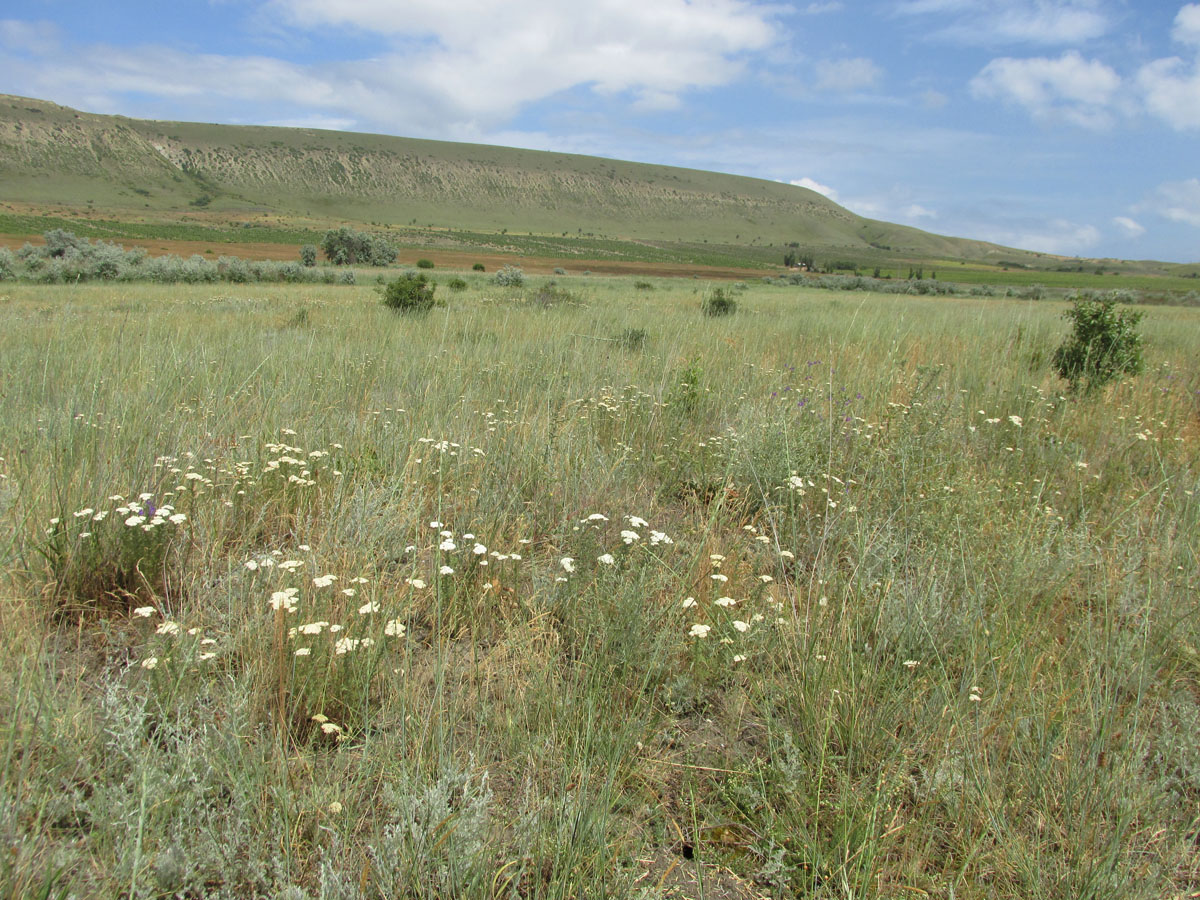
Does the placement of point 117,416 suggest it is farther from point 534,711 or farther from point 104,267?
point 104,267

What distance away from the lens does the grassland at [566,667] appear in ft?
4.66

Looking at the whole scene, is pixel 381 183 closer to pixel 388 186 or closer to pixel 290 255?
pixel 388 186

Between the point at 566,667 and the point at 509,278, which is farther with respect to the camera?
the point at 509,278

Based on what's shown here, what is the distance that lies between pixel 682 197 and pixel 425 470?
525ft

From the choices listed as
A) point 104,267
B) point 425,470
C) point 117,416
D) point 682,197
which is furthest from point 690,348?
point 682,197

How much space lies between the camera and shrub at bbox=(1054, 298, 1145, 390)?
6.01m

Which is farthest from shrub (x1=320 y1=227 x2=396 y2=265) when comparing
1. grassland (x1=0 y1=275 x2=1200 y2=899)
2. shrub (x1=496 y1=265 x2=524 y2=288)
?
grassland (x1=0 y1=275 x2=1200 y2=899)

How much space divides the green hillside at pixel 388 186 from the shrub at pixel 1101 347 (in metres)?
93.9

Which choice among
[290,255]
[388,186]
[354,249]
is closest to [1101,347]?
[354,249]

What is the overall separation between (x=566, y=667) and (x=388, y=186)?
142881 mm

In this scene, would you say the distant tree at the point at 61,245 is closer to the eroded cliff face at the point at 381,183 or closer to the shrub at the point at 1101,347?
the shrub at the point at 1101,347

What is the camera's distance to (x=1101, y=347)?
620cm

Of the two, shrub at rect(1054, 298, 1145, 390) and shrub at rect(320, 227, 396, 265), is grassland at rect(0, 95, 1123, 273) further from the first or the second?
shrub at rect(1054, 298, 1145, 390)

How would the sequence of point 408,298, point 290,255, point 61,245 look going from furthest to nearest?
point 290,255 < point 61,245 < point 408,298
